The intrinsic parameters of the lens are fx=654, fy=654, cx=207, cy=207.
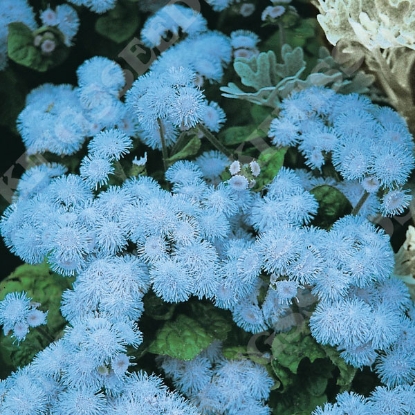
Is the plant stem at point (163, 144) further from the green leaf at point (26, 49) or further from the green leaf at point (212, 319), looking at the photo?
the green leaf at point (26, 49)

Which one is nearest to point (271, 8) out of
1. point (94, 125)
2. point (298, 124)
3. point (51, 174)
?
point (298, 124)

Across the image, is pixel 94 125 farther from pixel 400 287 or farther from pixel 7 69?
pixel 400 287

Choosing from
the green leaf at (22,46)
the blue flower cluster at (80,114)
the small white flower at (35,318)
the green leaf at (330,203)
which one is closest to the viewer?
the small white flower at (35,318)

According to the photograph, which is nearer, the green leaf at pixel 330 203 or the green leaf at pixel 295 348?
the green leaf at pixel 295 348

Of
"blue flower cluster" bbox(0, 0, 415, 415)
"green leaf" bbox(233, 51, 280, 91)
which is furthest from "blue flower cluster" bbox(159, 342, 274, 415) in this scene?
"green leaf" bbox(233, 51, 280, 91)

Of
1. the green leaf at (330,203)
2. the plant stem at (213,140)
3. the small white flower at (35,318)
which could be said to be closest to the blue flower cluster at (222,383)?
the small white flower at (35,318)

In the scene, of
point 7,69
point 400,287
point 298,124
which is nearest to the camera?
point 400,287

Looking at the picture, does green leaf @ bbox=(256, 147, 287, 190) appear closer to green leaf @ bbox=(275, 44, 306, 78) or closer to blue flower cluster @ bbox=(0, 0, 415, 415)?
blue flower cluster @ bbox=(0, 0, 415, 415)
